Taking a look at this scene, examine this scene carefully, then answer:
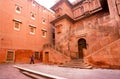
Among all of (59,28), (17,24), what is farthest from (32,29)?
(59,28)

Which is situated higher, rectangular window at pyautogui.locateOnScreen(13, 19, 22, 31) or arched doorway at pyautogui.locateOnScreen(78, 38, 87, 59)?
rectangular window at pyautogui.locateOnScreen(13, 19, 22, 31)

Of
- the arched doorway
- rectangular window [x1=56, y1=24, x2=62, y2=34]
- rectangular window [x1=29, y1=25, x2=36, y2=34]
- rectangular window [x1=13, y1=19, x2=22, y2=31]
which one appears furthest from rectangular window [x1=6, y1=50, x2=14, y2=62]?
the arched doorway

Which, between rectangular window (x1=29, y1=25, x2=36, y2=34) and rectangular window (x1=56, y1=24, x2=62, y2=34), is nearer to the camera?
rectangular window (x1=29, y1=25, x2=36, y2=34)

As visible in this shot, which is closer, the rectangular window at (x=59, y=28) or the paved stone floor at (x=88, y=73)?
the paved stone floor at (x=88, y=73)

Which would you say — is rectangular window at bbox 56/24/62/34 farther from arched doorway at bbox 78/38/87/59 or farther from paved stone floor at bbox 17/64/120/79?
paved stone floor at bbox 17/64/120/79

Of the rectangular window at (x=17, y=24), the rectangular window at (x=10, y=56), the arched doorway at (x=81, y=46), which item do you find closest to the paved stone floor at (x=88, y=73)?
the arched doorway at (x=81, y=46)

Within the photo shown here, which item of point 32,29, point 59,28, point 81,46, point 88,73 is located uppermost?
point 59,28

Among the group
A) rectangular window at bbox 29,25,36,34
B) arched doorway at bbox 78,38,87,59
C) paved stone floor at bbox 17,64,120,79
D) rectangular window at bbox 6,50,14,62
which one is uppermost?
rectangular window at bbox 29,25,36,34

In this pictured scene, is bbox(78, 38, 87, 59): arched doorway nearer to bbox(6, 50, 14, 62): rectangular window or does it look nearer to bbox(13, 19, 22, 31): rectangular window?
bbox(13, 19, 22, 31): rectangular window

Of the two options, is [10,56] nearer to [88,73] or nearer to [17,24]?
[17,24]

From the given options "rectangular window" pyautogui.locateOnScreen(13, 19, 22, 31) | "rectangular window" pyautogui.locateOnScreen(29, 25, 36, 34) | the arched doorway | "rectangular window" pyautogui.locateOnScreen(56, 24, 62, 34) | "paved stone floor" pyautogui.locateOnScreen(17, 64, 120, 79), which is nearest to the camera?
"paved stone floor" pyautogui.locateOnScreen(17, 64, 120, 79)

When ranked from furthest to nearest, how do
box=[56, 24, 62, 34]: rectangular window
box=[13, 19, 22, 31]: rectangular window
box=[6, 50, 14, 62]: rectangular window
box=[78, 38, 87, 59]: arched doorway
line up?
box=[56, 24, 62, 34]: rectangular window < box=[78, 38, 87, 59]: arched doorway < box=[13, 19, 22, 31]: rectangular window < box=[6, 50, 14, 62]: rectangular window

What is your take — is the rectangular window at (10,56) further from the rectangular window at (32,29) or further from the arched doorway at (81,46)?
the arched doorway at (81,46)

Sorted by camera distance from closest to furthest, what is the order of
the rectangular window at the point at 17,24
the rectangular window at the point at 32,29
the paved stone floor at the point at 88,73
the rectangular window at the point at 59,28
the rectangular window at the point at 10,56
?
the paved stone floor at the point at 88,73 < the rectangular window at the point at 10,56 < the rectangular window at the point at 17,24 < the rectangular window at the point at 32,29 < the rectangular window at the point at 59,28
